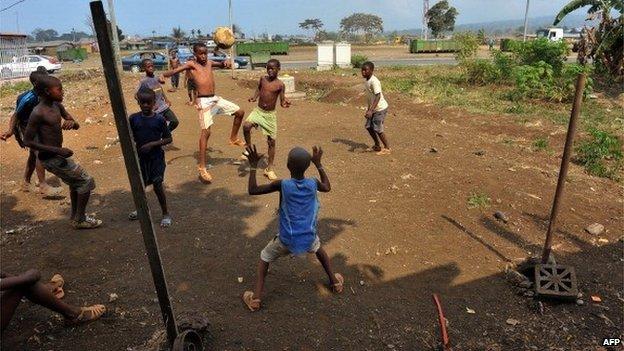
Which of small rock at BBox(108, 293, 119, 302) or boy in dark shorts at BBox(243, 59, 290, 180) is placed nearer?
small rock at BBox(108, 293, 119, 302)

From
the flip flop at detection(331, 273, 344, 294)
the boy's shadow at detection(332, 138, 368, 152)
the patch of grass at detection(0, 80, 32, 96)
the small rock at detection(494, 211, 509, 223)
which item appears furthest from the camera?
the patch of grass at detection(0, 80, 32, 96)

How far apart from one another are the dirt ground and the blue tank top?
578mm

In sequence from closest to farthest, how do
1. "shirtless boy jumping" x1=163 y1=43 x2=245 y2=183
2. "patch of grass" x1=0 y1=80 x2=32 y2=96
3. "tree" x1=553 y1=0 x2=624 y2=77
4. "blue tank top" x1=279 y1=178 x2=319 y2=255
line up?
"blue tank top" x1=279 y1=178 x2=319 y2=255 → "shirtless boy jumping" x1=163 y1=43 x2=245 y2=183 → "tree" x1=553 y1=0 x2=624 y2=77 → "patch of grass" x1=0 y1=80 x2=32 y2=96

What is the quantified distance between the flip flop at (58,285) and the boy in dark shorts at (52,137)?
1126mm

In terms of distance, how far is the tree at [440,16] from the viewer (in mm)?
51250

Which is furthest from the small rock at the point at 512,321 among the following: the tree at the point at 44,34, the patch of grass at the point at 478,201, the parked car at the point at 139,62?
the tree at the point at 44,34

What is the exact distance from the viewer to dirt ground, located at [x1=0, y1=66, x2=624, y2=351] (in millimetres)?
3256

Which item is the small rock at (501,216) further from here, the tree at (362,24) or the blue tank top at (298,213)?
the tree at (362,24)

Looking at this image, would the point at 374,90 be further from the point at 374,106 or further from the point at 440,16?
the point at 440,16

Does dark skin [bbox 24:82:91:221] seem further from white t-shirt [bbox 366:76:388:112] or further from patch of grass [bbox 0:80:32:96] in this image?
patch of grass [bbox 0:80:32:96]

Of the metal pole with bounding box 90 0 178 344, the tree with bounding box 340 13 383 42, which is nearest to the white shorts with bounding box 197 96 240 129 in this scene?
the metal pole with bounding box 90 0 178 344

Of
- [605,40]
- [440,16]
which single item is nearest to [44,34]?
[440,16]

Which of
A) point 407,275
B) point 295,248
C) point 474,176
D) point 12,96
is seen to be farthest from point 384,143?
point 12,96

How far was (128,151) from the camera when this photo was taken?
225 cm
